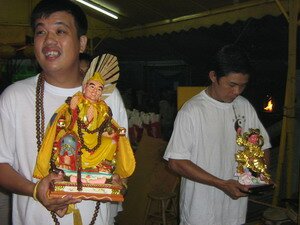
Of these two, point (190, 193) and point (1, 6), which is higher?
point (1, 6)

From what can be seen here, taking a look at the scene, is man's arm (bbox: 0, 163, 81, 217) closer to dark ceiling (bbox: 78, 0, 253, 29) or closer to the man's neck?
the man's neck

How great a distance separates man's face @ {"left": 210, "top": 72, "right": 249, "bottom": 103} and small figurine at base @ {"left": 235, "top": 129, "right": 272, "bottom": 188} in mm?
321

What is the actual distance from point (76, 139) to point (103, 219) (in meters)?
0.51

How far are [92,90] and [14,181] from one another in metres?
0.59

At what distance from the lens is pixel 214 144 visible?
9.00 ft

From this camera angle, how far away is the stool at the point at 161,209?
5.00m

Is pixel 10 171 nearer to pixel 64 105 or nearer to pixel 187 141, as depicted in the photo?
pixel 64 105

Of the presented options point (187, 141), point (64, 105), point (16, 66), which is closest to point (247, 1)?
point (187, 141)

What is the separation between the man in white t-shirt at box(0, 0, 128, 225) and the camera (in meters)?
1.78

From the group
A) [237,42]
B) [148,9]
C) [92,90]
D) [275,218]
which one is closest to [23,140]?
[92,90]

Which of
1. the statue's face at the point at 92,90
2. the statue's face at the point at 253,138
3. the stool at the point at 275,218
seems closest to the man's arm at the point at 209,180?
the statue's face at the point at 253,138

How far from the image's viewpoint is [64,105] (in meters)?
1.79

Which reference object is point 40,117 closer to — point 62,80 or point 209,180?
point 62,80

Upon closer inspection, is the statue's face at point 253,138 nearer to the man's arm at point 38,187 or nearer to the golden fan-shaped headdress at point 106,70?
the golden fan-shaped headdress at point 106,70
